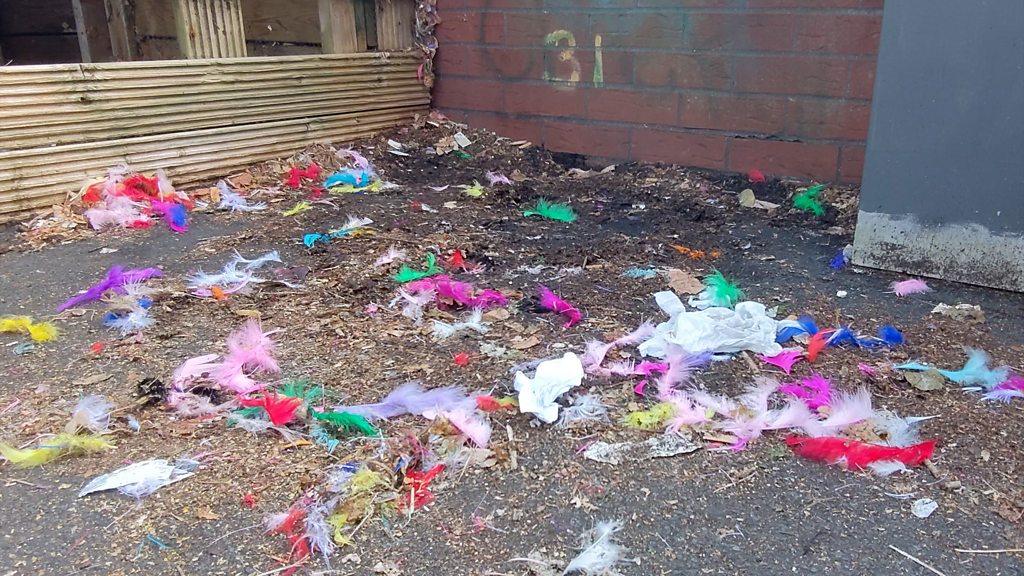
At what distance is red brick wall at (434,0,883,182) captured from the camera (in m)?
4.60

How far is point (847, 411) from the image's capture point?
2287 mm

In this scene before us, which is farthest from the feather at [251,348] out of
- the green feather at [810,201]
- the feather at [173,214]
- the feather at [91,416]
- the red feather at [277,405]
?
the green feather at [810,201]

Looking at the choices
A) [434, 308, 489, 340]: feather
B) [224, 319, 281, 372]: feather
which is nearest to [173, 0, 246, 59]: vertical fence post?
[224, 319, 281, 372]: feather

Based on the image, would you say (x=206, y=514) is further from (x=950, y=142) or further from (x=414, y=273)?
(x=950, y=142)

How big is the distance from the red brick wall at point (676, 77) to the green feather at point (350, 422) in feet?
12.2

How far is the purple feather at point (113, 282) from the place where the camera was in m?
3.35

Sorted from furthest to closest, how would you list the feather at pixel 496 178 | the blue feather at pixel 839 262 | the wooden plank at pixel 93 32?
the wooden plank at pixel 93 32 < the feather at pixel 496 178 < the blue feather at pixel 839 262

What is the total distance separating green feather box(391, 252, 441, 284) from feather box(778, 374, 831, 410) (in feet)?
5.74

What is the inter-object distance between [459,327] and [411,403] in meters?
0.64

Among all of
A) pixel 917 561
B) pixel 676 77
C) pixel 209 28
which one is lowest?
pixel 917 561

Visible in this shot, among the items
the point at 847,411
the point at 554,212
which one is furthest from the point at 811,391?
the point at 554,212

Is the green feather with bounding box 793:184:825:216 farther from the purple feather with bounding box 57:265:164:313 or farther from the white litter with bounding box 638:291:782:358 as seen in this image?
the purple feather with bounding box 57:265:164:313

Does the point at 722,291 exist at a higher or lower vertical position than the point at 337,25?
lower

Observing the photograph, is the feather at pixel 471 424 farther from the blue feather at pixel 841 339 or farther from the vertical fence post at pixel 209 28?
the vertical fence post at pixel 209 28
